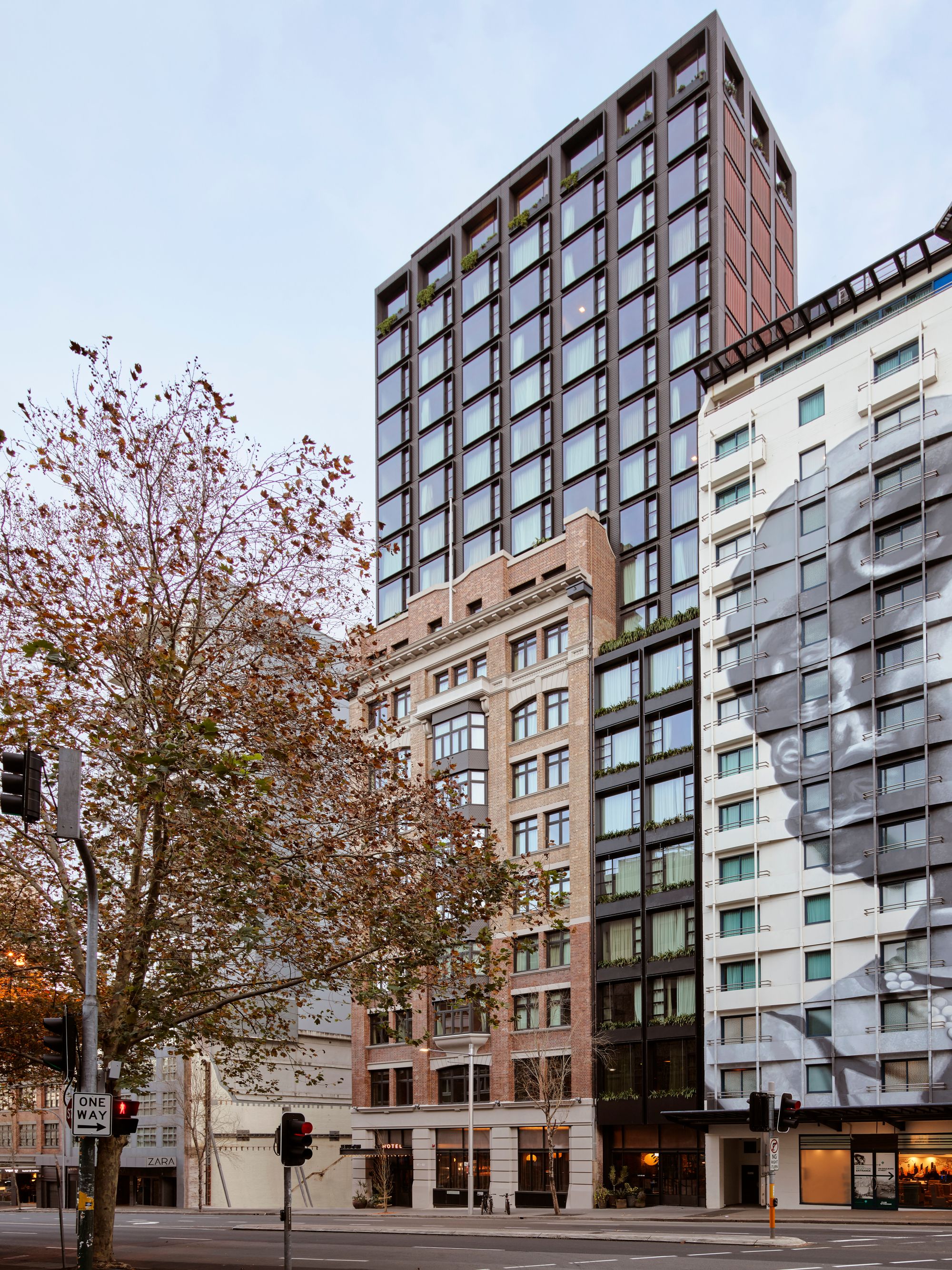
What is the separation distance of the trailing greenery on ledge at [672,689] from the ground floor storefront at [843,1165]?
1811cm

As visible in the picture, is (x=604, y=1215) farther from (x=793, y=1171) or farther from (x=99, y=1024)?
(x=99, y=1024)

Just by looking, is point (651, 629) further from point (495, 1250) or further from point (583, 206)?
point (495, 1250)

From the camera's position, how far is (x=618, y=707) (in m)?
61.2

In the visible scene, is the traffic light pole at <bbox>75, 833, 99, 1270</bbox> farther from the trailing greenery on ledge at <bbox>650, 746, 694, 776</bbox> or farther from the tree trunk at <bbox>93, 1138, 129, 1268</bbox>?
the trailing greenery on ledge at <bbox>650, 746, 694, 776</bbox>

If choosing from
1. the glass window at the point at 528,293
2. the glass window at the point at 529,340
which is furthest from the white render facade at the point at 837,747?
the glass window at the point at 528,293

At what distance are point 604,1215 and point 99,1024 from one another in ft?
99.1

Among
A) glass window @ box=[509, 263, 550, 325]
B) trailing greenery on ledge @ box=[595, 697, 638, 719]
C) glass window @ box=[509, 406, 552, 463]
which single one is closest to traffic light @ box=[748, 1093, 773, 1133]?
trailing greenery on ledge @ box=[595, 697, 638, 719]

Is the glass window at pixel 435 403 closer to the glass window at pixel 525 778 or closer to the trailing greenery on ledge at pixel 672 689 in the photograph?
the glass window at pixel 525 778

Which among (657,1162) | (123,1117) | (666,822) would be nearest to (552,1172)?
(657,1162)

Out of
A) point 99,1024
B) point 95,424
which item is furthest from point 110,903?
point 95,424

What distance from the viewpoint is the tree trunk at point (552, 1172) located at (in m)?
51.6

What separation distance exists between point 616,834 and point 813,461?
1855 centimetres

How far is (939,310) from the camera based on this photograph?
2014 inches

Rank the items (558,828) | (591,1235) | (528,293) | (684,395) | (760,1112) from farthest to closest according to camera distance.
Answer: (528,293)
(558,828)
(684,395)
(591,1235)
(760,1112)
